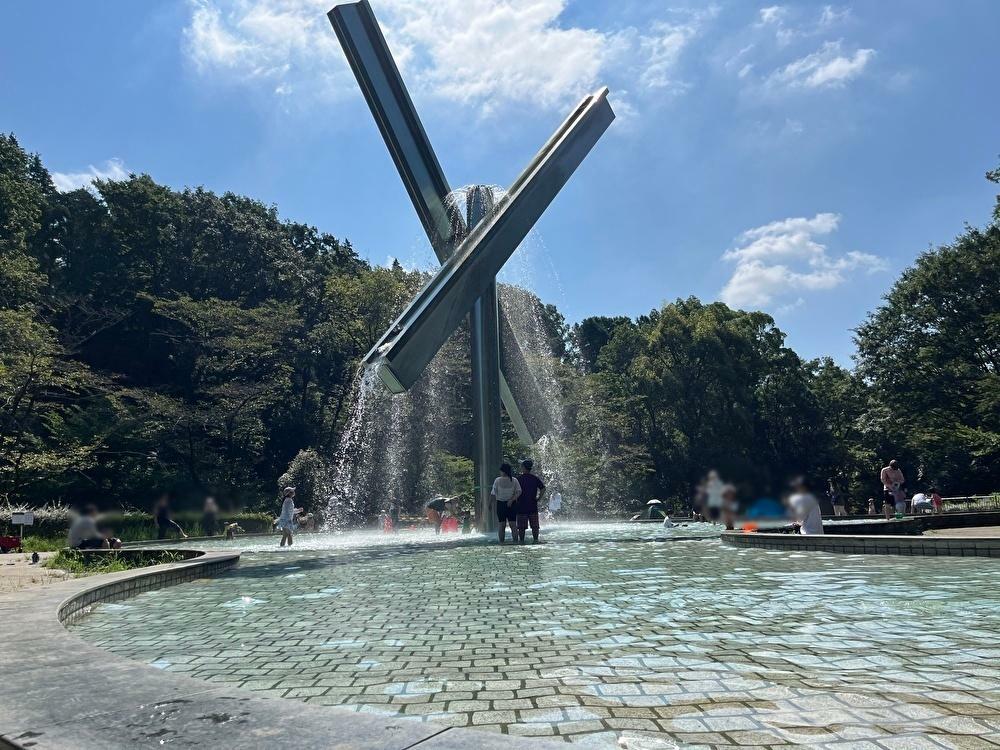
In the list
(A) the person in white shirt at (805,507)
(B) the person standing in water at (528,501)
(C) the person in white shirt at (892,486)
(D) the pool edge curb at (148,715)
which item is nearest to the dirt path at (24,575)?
(D) the pool edge curb at (148,715)

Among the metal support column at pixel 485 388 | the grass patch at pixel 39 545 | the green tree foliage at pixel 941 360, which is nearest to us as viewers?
the grass patch at pixel 39 545

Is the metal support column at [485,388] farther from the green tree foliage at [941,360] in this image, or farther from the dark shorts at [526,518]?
the green tree foliage at [941,360]

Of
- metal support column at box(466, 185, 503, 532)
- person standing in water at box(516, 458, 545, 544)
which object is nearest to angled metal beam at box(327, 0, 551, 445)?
metal support column at box(466, 185, 503, 532)

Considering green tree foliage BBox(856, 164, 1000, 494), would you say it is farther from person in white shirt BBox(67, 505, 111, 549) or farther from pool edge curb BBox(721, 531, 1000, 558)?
person in white shirt BBox(67, 505, 111, 549)

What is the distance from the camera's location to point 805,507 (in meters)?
10.3

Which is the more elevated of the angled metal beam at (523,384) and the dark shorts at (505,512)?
the angled metal beam at (523,384)

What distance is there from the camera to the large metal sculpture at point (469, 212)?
45.4ft

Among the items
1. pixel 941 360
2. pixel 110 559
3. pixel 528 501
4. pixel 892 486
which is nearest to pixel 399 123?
pixel 528 501

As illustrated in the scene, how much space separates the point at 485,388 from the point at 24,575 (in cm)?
902

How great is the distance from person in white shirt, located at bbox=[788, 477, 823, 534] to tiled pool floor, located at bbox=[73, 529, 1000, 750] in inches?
90.6

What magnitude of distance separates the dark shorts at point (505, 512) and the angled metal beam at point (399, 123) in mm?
6707

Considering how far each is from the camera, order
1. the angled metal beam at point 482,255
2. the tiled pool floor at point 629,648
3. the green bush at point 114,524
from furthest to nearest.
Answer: the green bush at point 114,524, the angled metal beam at point 482,255, the tiled pool floor at point 629,648

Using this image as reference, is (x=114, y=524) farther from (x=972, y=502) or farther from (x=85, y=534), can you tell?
(x=972, y=502)

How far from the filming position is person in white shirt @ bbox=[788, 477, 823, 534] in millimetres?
10117
